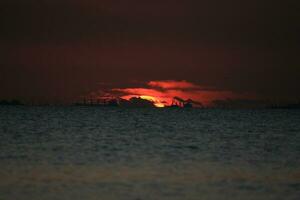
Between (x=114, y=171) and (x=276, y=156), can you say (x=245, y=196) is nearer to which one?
(x=114, y=171)

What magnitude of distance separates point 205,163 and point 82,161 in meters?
8.51

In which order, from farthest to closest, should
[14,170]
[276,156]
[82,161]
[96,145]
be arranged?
[96,145], [276,156], [82,161], [14,170]

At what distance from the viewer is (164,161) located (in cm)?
3981

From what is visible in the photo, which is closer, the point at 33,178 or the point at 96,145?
the point at 33,178

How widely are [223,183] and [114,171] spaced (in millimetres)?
7318

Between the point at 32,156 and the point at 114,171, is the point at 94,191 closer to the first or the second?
the point at 114,171

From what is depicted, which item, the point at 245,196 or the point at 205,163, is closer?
the point at 245,196

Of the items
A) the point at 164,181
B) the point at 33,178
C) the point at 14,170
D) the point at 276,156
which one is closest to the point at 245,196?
the point at 164,181

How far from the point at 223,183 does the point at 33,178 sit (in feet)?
32.8

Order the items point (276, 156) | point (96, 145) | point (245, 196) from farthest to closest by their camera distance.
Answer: point (96, 145), point (276, 156), point (245, 196)

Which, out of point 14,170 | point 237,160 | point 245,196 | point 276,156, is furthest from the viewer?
point 276,156

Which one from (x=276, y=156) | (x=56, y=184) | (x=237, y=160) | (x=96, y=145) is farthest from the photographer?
(x=96, y=145)

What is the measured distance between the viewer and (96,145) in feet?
177

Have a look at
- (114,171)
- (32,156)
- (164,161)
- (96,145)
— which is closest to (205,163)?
(164,161)
